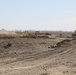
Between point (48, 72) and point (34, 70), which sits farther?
point (34, 70)

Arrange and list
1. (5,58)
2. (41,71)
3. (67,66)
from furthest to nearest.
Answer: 1. (5,58)
2. (67,66)
3. (41,71)

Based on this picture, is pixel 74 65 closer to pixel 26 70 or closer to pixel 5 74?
pixel 26 70

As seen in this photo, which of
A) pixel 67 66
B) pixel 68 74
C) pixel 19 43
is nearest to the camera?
pixel 68 74

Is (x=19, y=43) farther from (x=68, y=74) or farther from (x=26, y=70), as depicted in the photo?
(x=68, y=74)

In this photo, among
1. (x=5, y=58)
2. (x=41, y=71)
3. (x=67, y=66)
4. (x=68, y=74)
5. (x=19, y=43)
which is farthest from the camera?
(x=19, y=43)

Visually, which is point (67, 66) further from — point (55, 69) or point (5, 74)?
point (5, 74)

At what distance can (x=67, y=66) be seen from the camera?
46.1 feet

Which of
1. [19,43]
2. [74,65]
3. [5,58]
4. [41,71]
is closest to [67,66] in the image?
[74,65]

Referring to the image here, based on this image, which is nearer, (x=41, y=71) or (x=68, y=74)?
(x=68, y=74)

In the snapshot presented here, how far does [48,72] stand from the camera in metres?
12.5

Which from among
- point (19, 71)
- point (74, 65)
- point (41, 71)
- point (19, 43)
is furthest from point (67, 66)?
point (19, 43)

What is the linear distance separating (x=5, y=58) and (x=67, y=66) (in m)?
7.56

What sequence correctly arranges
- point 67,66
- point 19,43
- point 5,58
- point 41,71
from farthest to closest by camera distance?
point 19,43
point 5,58
point 67,66
point 41,71

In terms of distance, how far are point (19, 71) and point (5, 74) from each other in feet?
2.69
